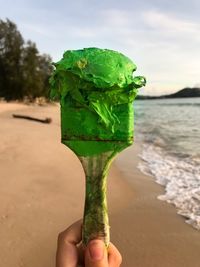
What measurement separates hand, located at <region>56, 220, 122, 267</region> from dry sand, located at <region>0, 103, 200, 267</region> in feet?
7.36

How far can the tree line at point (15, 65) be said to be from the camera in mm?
47906

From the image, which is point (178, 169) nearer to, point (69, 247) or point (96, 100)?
point (69, 247)

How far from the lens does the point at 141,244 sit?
13.7 ft

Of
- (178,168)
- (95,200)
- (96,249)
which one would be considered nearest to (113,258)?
(96,249)

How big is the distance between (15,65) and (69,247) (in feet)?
159

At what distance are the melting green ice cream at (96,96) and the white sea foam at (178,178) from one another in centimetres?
344

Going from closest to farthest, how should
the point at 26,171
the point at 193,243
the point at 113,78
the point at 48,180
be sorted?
1. the point at 113,78
2. the point at 193,243
3. the point at 48,180
4. the point at 26,171

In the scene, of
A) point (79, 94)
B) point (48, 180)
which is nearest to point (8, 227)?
point (48, 180)

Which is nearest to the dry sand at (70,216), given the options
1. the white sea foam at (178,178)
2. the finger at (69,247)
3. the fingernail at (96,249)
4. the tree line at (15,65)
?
the white sea foam at (178,178)

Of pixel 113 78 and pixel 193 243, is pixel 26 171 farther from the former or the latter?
pixel 113 78

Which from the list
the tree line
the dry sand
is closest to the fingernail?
the dry sand

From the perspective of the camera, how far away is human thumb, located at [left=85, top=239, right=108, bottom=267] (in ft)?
4.93

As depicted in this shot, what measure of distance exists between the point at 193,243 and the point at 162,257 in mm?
477

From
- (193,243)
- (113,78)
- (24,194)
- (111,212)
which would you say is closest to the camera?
(113,78)
